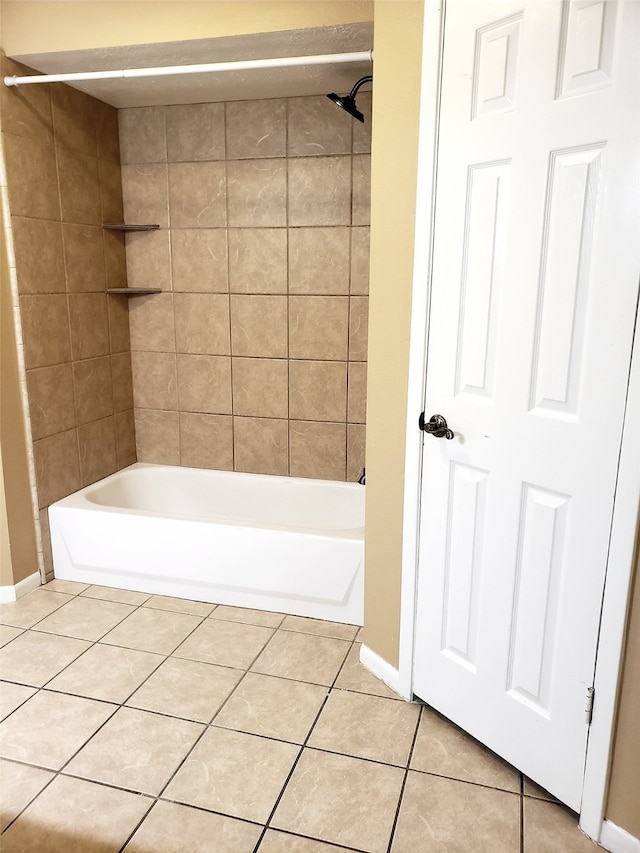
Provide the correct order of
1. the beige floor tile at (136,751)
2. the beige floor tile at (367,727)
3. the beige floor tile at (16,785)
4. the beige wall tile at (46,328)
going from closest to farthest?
the beige floor tile at (16,785)
the beige floor tile at (136,751)
the beige floor tile at (367,727)
the beige wall tile at (46,328)

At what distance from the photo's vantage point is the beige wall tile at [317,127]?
2826 mm

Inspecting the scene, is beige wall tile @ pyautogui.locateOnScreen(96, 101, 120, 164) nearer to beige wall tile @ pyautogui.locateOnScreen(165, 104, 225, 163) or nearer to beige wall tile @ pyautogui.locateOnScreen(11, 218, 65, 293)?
beige wall tile @ pyautogui.locateOnScreen(165, 104, 225, 163)

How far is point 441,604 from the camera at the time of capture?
1.92 metres

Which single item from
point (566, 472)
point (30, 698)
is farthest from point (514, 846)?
point (30, 698)

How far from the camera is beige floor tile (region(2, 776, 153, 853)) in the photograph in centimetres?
154

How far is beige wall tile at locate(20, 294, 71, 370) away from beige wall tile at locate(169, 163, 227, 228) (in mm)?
736

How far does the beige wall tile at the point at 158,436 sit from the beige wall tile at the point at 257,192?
43.2 inches

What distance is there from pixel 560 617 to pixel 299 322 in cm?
192

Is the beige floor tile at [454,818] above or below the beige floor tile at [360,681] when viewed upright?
above

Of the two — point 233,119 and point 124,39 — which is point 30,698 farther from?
point 233,119

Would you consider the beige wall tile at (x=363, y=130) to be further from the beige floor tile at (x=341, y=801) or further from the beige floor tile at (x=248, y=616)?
the beige floor tile at (x=341, y=801)

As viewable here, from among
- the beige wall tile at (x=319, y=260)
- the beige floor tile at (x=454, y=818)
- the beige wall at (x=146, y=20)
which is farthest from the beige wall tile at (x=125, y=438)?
the beige floor tile at (x=454, y=818)

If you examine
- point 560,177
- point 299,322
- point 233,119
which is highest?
point 233,119

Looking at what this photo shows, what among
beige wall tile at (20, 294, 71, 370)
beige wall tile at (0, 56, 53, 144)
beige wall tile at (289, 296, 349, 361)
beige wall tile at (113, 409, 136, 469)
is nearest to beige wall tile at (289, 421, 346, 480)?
beige wall tile at (289, 296, 349, 361)
